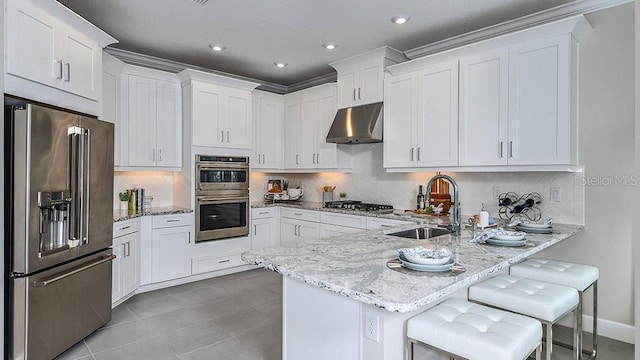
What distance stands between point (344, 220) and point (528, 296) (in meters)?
2.47

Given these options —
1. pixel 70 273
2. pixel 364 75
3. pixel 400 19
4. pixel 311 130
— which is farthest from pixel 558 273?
pixel 311 130

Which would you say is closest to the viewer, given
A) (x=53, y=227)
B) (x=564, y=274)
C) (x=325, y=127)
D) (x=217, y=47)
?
(x=564, y=274)

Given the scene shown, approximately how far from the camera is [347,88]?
4441mm

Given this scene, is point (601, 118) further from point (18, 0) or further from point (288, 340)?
point (18, 0)

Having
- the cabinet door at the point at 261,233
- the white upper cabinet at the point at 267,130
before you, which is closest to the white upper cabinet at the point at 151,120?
the white upper cabinet at the point at 267,130

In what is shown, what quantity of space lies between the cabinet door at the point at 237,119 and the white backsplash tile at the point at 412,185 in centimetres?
86

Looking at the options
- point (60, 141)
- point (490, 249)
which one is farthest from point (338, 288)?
point (60, 141)

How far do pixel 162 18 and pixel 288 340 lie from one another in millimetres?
2978

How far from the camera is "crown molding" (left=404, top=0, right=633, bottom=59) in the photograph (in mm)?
2969

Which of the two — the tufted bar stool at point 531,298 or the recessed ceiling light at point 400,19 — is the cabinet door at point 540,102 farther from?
the tufted bar stool at point 531,298

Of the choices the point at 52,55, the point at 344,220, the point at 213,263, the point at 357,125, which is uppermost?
the point at 52,55

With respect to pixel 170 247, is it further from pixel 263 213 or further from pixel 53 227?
pixel 53 227

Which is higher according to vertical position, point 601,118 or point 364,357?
point 601,118

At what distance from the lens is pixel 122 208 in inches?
162
